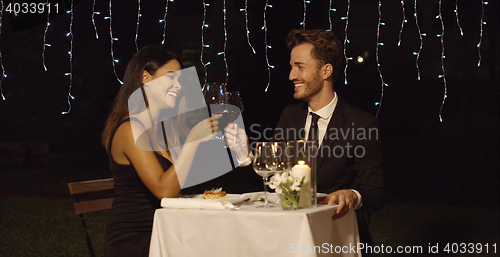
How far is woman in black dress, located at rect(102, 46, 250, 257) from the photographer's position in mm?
2092

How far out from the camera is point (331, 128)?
264 centimetres

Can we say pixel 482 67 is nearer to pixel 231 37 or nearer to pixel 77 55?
pixel 231 37

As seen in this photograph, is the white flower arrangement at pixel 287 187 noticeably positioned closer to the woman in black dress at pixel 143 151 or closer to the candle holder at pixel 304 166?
the candle holder at pixel 304 166

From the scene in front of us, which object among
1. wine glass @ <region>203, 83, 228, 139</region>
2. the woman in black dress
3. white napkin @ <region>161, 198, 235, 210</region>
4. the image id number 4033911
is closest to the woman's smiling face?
the woman in black dress

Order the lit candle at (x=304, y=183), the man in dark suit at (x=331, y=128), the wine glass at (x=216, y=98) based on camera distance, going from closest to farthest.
Answer: 1. the lit candle at (x=304, y=183)
2. the wine glass at (x=216, y=98)
3. the man in dark suit at (x=331, y=128)

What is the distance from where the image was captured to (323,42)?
9.37ft

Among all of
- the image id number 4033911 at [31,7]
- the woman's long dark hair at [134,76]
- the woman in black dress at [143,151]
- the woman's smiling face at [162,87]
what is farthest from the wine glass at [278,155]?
the image id number 4033911 at [31,7]

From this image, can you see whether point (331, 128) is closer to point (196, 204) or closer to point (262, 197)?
point (262, 197)

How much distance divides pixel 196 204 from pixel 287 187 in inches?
14.3

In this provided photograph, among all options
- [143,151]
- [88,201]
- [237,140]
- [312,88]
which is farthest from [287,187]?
[88,201]

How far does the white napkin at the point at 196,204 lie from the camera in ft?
6.15

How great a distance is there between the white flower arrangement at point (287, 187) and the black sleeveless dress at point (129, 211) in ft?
2.07

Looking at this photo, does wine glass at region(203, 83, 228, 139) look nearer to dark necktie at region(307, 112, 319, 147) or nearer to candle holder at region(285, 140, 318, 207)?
candle holder at region(285, 140, 318, 207)

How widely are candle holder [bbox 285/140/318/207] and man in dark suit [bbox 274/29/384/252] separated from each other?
0.24m
